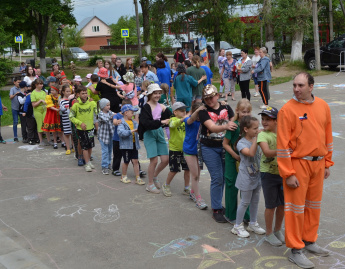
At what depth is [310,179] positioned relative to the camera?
15.1 ft

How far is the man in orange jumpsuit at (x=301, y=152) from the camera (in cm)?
447

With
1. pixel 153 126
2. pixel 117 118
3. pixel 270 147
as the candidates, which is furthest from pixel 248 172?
pixel 117 118

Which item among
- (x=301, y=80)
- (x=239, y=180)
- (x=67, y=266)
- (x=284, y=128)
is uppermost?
(x=301, y=80)

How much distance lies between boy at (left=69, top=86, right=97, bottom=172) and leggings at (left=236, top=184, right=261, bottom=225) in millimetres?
4065

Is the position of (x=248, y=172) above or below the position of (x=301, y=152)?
below

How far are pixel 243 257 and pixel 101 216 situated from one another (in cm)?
229

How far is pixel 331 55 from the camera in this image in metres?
21.7

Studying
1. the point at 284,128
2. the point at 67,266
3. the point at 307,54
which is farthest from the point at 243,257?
the point at 307,54

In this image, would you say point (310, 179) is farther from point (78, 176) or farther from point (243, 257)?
point (78, 176)

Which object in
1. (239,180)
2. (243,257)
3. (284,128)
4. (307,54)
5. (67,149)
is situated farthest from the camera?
(307,54)

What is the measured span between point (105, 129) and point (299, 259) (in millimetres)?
4739

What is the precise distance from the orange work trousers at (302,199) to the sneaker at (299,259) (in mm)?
88

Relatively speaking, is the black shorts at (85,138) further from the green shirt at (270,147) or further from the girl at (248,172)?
the green shirt at (270,147)

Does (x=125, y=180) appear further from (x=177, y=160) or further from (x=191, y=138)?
(x=191, y=138)
